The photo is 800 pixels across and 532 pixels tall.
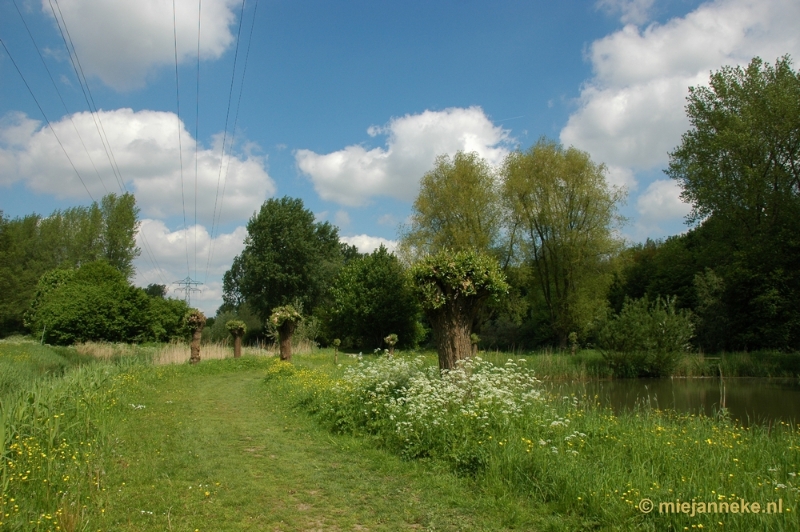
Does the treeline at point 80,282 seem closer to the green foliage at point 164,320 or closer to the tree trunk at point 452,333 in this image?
the green foliage at point 164,320

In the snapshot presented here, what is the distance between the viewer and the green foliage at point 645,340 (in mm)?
23391

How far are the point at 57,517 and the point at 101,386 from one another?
8.18 metres

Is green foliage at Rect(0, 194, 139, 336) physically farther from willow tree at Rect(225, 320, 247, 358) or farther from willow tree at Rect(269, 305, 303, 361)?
willow tree at Rect(269, 305, 303, 361)

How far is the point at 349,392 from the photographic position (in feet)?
31.7

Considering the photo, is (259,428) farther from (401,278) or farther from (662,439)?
(401,278)

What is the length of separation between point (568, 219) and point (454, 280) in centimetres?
2478

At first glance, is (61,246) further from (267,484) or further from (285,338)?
(267,484)

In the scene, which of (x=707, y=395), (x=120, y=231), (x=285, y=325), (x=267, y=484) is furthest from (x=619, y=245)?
(x=120, y=231)

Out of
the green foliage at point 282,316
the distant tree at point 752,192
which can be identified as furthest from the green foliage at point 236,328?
the distant tree at point 752,192

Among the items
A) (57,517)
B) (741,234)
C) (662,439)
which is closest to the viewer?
(57,517)

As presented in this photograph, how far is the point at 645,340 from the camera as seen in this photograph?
2356 centimetres

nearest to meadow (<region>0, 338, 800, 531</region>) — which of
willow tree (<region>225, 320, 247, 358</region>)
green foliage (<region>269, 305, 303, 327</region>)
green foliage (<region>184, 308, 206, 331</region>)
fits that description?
green foliage (<region>269, 305, 303, 327</region>)

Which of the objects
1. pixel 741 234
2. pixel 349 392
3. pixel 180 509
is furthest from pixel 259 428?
pixel 741 234

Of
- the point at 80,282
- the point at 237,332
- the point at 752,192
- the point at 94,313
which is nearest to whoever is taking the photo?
the point at 237,332
